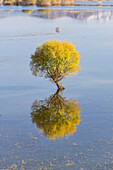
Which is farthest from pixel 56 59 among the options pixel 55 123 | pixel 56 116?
pixel 55 123

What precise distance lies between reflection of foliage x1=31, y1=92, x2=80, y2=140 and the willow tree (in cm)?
366

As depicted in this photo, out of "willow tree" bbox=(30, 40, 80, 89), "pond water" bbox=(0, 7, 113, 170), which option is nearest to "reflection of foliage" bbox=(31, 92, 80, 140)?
"pond water" bbox=(0, 7, 113, 170)

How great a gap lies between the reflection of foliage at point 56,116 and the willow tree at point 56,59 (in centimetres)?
366

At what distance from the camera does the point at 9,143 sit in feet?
90.0

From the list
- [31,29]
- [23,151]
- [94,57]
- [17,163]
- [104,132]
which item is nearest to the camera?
[17,163]

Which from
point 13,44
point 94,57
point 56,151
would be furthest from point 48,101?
point 13,44

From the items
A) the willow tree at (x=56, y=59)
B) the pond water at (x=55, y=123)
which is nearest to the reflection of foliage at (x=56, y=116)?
the pond water at (x=55, y=123)

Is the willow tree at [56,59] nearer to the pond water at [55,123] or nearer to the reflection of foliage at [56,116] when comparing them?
the pond water at [55,123]

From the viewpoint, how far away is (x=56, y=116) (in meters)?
34.6

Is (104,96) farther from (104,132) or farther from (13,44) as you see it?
(13,44)

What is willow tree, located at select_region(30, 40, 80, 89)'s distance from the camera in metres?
42.6

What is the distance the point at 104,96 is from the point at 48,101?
7.14 metres

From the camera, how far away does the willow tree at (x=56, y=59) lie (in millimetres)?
42625

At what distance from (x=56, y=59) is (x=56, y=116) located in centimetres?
1045
